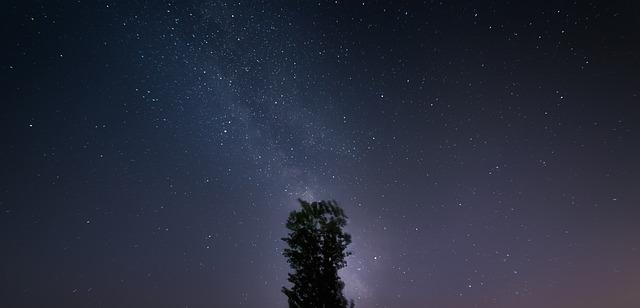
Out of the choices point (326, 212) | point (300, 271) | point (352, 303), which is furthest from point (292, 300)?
point (326, 212)

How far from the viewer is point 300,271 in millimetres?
16438

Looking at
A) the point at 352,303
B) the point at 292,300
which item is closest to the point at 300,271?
the point at 292,300

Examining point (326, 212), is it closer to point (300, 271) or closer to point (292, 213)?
point (292, 213)

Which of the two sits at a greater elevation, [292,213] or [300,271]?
[292,213]

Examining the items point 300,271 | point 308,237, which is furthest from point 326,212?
point 300,271

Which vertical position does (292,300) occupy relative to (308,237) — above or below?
→ below

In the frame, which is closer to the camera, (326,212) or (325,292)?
(325,292)

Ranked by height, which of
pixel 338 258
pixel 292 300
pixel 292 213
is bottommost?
pixel 292 300

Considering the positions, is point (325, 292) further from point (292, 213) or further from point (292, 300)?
point (292, 213)

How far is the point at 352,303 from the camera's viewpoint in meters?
16.3

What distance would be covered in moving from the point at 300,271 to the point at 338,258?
1415 mm

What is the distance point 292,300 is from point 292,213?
3.04 metres

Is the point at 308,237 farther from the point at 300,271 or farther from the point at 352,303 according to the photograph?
the point at 352,303

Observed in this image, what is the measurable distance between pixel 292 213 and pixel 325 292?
10.1ft
